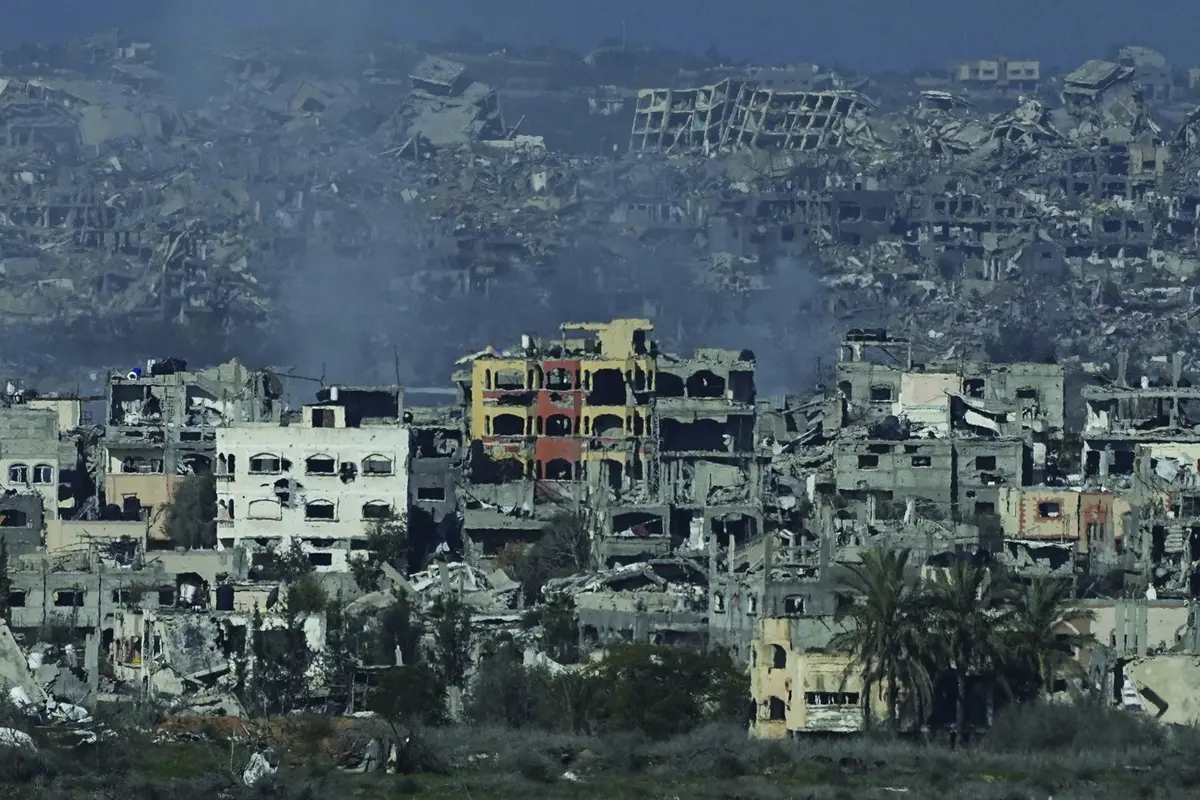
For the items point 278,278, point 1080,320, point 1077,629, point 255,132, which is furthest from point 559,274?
point 1077,629

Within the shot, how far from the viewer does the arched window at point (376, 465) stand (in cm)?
6009

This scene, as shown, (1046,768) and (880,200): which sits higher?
(880,200)

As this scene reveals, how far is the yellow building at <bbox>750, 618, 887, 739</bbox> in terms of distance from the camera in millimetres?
42844

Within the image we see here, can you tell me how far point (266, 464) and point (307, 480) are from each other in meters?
0.61

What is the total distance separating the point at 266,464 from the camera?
60031mm

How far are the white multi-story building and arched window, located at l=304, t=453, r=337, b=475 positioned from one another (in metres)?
0.01

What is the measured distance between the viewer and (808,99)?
15825 cm

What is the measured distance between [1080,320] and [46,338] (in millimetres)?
29363

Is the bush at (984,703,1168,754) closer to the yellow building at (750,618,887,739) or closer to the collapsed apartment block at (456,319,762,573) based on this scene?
the yellow building at (750,618,887,739)

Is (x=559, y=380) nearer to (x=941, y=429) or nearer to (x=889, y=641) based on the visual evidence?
(x=941, y=429)

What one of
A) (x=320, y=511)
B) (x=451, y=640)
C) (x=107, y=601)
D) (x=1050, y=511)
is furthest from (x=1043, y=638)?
(x=320, y=511)

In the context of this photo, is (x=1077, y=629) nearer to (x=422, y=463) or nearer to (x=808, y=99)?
(x=422, y=463)

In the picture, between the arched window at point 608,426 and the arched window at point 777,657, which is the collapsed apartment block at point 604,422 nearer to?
the arched window at point 608,426

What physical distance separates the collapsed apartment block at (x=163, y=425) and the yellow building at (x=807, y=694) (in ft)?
57.4
